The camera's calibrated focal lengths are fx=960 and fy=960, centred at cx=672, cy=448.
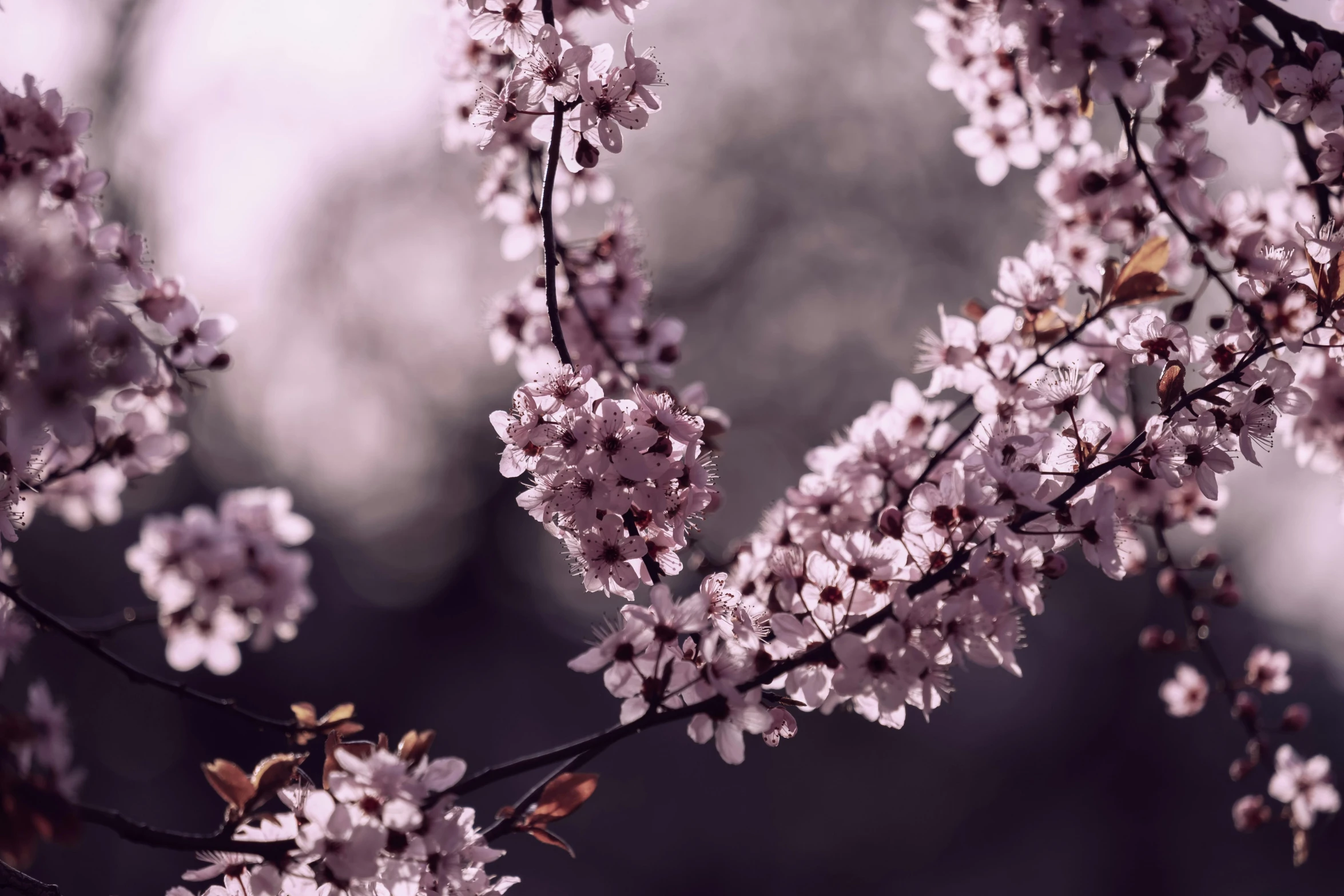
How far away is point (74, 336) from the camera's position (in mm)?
1000

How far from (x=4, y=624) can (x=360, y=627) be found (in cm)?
1624

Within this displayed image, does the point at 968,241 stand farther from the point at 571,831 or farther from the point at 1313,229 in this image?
the point at 1313,229

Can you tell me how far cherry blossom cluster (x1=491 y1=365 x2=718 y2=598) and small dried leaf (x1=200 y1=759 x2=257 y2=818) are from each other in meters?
0.58

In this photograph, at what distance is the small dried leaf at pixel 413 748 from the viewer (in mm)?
1350

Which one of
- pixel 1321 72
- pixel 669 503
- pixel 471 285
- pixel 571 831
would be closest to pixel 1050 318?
pixel 1321 72

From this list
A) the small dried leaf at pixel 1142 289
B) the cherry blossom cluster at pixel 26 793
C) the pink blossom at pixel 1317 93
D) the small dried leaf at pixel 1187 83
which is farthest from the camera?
the small dried leaf at pixel 1187 83

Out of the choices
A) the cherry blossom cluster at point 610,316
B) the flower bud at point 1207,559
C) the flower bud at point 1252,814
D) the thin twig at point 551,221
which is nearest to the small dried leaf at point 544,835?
the thin twig at point 551,221

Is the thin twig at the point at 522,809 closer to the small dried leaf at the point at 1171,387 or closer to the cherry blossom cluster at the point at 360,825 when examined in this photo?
the cherry blossom cluster at the point at 360,825

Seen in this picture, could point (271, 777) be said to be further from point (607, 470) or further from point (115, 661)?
point (607, 470)

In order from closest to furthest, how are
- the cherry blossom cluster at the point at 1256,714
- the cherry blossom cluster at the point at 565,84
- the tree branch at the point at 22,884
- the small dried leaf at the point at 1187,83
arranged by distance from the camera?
1. the tree branch at the point at 22,884
2. the cherry blossom cluster at the point at 565,84
3. the small dried leaf at the point at 1187,83
4. the cherry blossom cluster at the point at 1256,714

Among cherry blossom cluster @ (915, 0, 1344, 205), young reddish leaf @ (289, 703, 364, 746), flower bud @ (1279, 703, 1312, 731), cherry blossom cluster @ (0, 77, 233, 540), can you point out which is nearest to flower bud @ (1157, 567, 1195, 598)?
flower bud @ (1279, 703, 1312, 731)

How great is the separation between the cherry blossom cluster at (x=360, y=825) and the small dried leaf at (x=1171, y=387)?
122 centimetres

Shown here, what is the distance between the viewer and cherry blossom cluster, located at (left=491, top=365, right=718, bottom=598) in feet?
5.08

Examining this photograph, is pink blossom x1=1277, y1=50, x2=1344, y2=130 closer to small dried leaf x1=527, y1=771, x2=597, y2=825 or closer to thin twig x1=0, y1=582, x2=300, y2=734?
small dried leaf x1=527, y1=771, x2=597, y2=825
